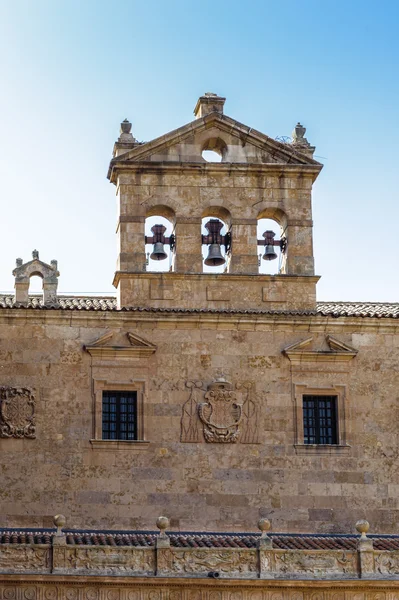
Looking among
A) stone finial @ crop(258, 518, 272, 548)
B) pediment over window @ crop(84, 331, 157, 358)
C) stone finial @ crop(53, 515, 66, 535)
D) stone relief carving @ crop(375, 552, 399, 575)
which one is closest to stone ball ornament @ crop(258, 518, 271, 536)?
stone finial @ crop(258, 518, 272, 548)

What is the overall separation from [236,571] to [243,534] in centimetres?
282

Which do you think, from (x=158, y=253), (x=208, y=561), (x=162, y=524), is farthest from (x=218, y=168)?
(x=208, y=561)

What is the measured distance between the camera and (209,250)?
4069 centimetres

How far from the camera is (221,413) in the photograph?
128ft

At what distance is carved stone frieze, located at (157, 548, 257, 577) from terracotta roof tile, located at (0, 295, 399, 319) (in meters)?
6.25

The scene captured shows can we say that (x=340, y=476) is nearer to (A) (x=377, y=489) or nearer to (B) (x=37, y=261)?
(A) (x=377, y=489)

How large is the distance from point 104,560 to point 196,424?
4.98 meters

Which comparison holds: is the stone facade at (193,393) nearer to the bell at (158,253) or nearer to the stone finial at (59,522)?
the bell at (158,253)

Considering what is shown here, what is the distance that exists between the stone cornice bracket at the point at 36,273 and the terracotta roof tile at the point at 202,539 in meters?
5.77

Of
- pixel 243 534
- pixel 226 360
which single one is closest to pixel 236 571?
pixel 243 534

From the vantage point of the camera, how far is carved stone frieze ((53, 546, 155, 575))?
3478cm

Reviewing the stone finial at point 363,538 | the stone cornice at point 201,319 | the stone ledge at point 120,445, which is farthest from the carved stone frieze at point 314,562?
the stone cornice at point 201,319

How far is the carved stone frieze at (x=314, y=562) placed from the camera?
35.4m

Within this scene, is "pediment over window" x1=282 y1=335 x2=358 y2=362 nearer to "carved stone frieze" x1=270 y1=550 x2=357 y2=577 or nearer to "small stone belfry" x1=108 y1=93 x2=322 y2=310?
"small stone belfry" x1=108 y1=93 x2=322 y2=310
